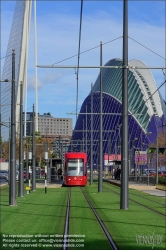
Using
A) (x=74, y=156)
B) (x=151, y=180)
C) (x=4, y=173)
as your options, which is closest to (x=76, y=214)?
(x=74, y=156)

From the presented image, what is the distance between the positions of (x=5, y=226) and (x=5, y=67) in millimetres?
91157

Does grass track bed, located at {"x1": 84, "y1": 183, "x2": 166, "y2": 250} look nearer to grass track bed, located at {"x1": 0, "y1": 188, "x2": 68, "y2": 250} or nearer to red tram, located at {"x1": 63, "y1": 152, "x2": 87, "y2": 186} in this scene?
grass track bed, located at {"x1": 0, "y1": 188, "x2": 68, "y2": 250}

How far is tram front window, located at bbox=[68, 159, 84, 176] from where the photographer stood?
51.7 m

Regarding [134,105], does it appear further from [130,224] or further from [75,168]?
[130,224]

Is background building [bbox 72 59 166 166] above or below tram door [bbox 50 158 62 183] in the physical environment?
above

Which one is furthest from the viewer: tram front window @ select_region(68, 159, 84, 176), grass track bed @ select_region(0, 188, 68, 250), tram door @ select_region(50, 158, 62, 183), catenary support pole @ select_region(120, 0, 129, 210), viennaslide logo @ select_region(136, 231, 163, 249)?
tram door @ select_region(50, 158, 62, 183)

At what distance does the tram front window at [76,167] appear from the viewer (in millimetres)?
51719

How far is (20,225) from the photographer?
18.5 m

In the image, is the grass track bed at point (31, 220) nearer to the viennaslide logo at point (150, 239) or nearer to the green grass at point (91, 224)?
the green grass at point (91, 224)

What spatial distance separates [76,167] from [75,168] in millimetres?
124

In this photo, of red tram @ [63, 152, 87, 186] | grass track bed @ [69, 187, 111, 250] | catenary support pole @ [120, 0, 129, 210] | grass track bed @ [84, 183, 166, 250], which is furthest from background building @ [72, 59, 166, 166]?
grass track bed @ [69, 187, 111, 250]

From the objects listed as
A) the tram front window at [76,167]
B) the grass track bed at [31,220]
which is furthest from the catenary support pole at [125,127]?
the tram front window at [76,167]

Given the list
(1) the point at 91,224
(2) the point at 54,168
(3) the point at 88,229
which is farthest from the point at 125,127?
(2) the point at 54,168

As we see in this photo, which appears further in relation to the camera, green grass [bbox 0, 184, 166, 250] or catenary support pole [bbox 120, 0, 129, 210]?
catenary support pole [bbox 120, 0, 129, 210]
